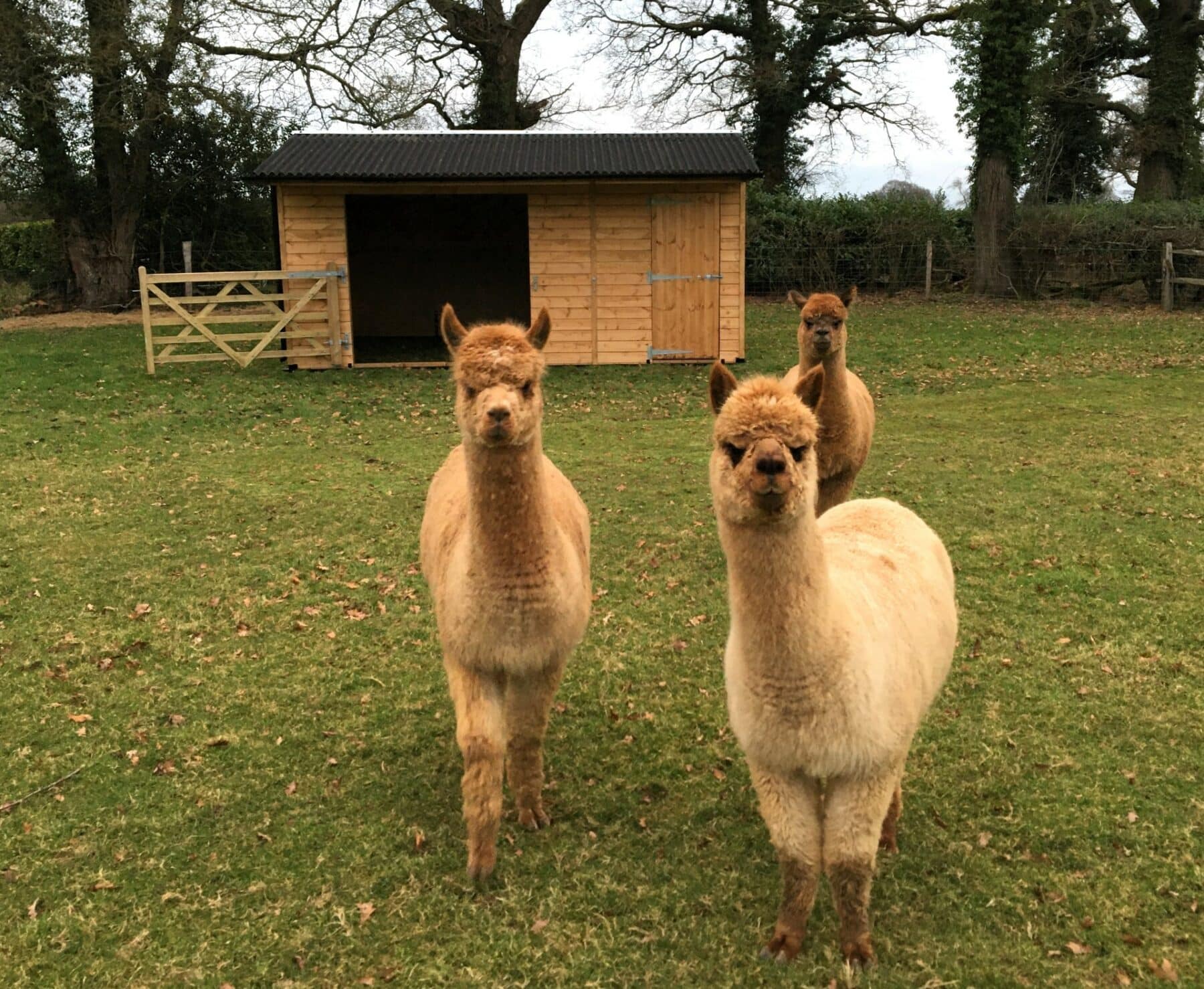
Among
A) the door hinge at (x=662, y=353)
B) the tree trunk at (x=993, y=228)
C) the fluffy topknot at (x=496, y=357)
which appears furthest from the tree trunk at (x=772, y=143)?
the fluffy topknot at (x=496, y=357)

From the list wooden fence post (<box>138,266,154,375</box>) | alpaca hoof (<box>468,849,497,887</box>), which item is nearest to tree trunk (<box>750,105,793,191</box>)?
wooden fence post (<box>138,266,154,375</box>)

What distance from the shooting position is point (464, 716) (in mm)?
3836

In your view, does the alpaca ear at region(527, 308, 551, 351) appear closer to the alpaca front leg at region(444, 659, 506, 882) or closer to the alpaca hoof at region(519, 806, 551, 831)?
the alpaca front leg at region(444, 659, 506, 882)

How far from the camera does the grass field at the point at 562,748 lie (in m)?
3.47

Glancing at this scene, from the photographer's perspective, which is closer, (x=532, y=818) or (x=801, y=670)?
(x=801, y=670)

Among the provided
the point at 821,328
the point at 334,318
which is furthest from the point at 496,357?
the point at 334,318

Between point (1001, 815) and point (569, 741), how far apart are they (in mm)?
2026

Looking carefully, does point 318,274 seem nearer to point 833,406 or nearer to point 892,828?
point 833,406

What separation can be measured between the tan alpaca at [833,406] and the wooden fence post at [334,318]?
10461 millimetres

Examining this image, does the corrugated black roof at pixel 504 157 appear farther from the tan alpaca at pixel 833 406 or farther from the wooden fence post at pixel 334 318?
the tan alpaca at pixel 833 406

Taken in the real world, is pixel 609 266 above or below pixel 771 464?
above

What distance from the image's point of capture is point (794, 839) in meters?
3.15

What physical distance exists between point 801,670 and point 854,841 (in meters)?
0.59

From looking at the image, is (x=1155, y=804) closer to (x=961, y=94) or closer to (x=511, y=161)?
(x=511, y=161)
